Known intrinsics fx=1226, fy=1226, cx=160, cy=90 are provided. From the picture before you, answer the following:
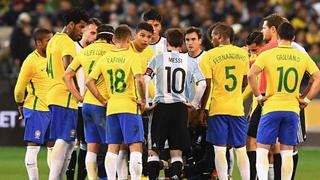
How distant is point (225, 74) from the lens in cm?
1648

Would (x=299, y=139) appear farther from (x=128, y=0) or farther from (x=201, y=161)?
(x=128, y=0)

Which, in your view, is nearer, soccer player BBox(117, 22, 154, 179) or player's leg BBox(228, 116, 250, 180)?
soccer player BBox(117, 22, 154, 179)

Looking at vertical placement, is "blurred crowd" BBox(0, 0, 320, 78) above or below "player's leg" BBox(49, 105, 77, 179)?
above

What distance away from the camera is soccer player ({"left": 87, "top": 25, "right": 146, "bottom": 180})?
15.8 meters

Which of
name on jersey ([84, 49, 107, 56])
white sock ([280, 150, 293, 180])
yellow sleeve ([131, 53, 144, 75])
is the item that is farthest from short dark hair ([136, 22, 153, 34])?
white sock ([280, 150, 293, 180])

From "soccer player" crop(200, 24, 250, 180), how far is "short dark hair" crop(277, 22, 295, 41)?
866 mm

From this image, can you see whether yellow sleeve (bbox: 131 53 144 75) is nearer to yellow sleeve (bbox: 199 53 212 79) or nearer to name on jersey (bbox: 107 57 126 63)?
name on jersey (bbox: 107 57 126 63)

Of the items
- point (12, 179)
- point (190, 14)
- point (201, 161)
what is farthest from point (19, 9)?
point (201, 161)

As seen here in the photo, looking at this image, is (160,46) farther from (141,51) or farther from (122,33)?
(122,33)

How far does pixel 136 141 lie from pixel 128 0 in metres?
15.2

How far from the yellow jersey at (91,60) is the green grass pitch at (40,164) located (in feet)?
11.0

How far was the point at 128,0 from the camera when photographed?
30.8 meters

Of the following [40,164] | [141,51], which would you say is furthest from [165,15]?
[141,51]

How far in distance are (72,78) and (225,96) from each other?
2.08m
